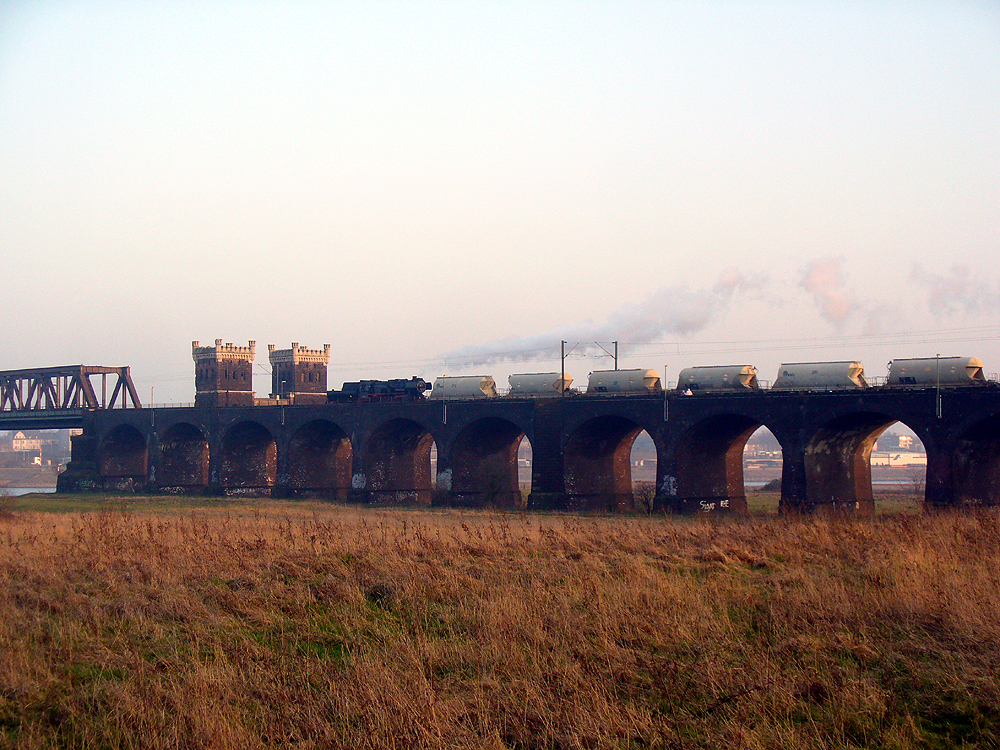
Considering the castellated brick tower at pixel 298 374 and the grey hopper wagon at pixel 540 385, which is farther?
the castellated brick tower at pixel 298 374

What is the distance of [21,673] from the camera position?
32.1ft

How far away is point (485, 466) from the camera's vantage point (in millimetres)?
54875

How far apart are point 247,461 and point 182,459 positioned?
7019 mm

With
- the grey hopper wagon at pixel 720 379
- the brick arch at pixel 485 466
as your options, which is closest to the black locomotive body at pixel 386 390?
the brick arch at pixel 485 466

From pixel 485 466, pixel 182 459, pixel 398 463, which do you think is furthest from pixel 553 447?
pixel 182 459

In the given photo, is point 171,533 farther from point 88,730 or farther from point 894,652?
point 894,652

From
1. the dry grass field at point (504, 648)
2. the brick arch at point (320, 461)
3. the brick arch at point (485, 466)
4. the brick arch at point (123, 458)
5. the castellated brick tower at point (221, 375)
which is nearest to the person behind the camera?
the dry grass field at point (504, 648)

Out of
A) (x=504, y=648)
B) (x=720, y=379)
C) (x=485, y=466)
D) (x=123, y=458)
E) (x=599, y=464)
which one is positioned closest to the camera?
(x=504, y=648)

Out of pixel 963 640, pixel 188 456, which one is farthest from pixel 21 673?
pixel 188 456

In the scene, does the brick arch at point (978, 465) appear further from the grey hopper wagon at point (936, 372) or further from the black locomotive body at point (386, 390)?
the black locomotive body at point (386, 390)

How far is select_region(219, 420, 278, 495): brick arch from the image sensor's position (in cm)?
6600

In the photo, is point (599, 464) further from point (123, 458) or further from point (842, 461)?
point (123, 458)

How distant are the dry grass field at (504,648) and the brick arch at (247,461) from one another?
50776 millimetres

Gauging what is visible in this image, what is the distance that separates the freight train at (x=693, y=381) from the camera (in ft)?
128
